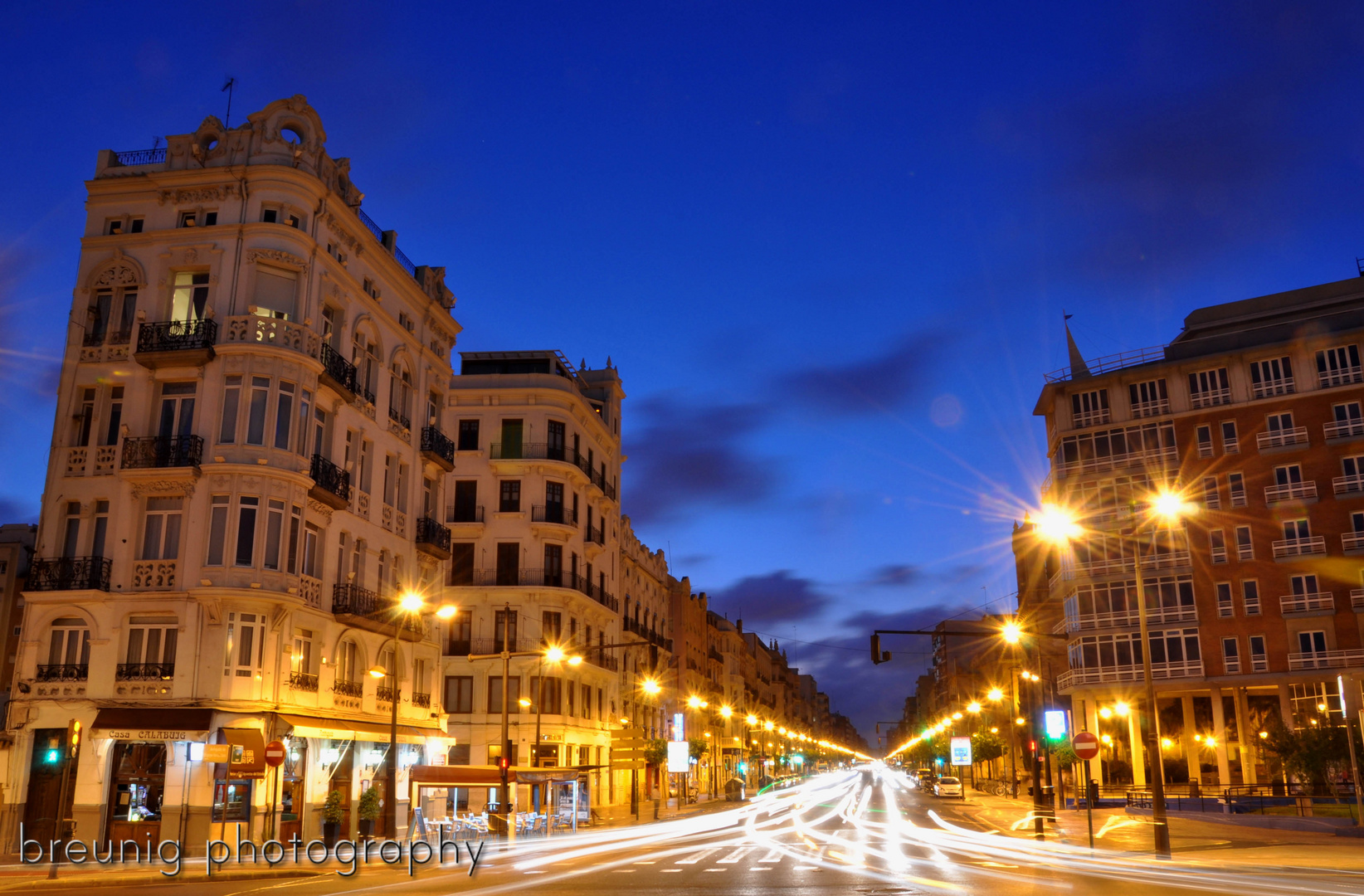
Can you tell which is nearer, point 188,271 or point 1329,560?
point 188,271

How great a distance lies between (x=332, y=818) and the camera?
114 ft

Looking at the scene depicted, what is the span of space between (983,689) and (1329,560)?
6889 cm

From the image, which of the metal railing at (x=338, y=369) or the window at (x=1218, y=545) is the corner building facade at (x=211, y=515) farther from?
the window at (x=1218, y=545)

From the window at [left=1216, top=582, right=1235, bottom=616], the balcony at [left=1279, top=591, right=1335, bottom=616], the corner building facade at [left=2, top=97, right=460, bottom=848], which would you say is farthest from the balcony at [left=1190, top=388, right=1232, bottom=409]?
the corner building facade at [left=2, top=97, right=460, bottom=848]

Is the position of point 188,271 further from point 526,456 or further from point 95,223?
point 526,456

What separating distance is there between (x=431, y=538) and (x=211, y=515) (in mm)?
12743

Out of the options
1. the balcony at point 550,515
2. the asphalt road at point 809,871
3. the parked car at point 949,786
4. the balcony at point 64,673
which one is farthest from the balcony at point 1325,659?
the balcony at point 64,673

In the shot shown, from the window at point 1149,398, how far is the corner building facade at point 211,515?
179 ft

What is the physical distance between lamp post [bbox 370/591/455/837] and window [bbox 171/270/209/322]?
12.0 m

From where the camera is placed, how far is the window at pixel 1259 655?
6738 cm

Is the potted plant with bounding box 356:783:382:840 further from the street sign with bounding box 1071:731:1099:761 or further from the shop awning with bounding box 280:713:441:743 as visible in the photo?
the street sign with bounding box 1071:731:1099:761

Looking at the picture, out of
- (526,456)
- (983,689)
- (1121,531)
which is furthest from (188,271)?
(983,689)

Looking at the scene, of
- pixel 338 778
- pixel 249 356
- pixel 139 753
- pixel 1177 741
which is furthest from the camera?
pixel 1177 741

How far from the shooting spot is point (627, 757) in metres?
64.5
